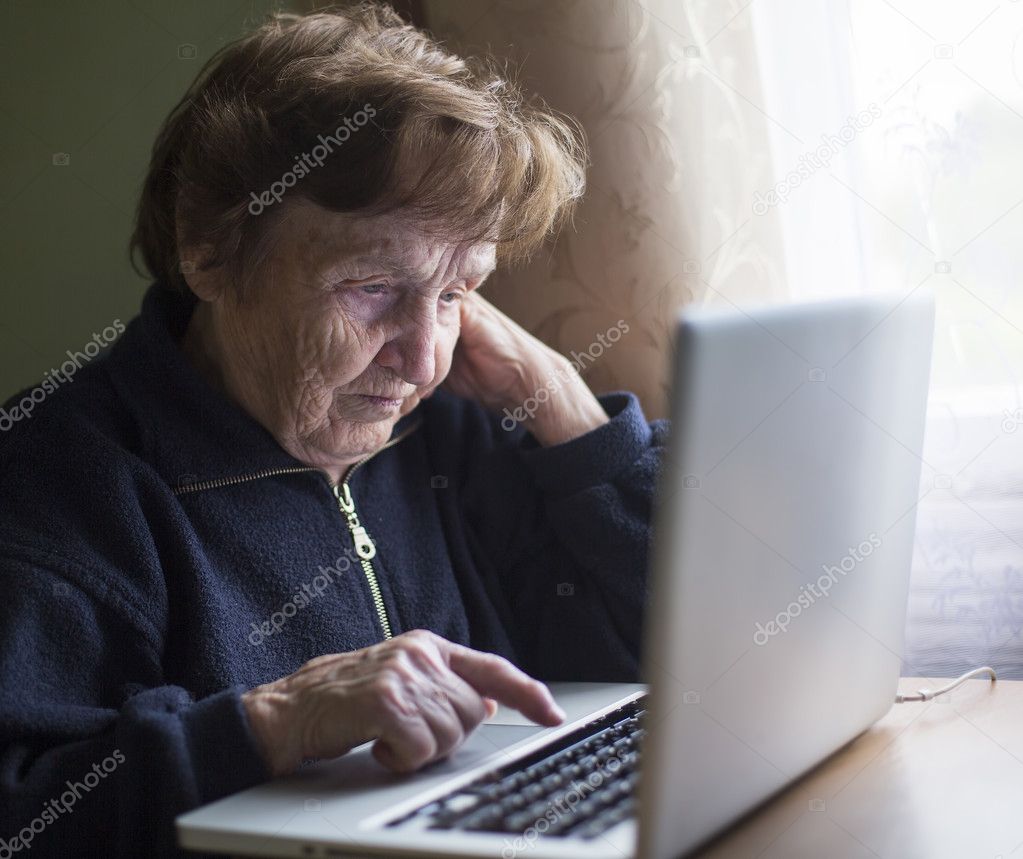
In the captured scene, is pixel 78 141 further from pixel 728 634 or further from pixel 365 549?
pixel 728 634

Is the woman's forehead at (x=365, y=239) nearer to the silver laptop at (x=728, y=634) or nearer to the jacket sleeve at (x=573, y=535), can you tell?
the jacket sleeve at (x=573, y=535)

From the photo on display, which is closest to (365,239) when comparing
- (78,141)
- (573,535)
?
(573,535)

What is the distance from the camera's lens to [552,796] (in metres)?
0.81

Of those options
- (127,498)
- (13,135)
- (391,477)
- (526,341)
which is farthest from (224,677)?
(13,135)

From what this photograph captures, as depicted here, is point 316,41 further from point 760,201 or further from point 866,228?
point 866,228

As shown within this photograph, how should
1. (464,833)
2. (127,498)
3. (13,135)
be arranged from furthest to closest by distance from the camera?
(13,135), (127,498), (464,833)

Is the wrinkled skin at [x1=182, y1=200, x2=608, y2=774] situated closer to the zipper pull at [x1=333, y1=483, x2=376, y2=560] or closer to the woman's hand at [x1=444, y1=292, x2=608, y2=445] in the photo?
the zipper pull at [x1=333, y1=483, x2=376, y2=560]

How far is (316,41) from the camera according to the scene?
4.06 ft

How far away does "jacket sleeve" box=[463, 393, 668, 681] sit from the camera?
1.35 metres

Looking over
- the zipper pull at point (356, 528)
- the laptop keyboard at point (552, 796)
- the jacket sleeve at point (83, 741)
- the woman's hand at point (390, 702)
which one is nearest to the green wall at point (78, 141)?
the zipper pull at point (356, 528)

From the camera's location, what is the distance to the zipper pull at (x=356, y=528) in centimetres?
128

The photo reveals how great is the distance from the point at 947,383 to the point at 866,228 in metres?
0.22

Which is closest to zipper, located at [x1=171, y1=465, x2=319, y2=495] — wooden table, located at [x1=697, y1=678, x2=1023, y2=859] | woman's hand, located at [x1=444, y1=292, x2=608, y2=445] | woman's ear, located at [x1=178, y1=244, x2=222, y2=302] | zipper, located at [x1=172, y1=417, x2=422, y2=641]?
zipper, located at [x1=172, y1=417, x2=422, y2=641]

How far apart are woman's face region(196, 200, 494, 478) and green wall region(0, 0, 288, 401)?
58cm
